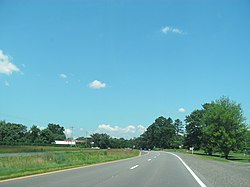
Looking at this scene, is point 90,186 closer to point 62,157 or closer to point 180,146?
point 62,157

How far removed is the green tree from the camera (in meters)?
61.1

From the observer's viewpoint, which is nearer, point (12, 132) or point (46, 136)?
point (12, 132)

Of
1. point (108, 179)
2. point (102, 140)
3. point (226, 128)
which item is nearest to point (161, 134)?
point (102, 140)

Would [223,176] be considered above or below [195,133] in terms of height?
below

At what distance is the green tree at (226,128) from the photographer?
201 feet

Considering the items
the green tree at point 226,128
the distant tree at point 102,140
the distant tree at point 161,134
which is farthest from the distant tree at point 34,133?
the green tree at point 226,128

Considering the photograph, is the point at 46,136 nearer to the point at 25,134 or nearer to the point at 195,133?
the point at 25,134

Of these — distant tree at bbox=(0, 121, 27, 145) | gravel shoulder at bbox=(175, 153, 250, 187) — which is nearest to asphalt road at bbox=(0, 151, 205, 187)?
gravel shoulder at bbox=(175, 153, 250, 187)

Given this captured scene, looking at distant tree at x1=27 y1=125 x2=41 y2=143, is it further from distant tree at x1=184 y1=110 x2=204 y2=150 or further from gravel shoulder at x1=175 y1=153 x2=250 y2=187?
gravel shoulder at x1=175 y1=153 x2=250 y2=187

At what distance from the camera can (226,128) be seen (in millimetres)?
62312

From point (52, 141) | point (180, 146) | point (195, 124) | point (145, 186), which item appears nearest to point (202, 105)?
point (195, 124)

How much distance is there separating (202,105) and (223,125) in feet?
143

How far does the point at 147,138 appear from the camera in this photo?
614ft

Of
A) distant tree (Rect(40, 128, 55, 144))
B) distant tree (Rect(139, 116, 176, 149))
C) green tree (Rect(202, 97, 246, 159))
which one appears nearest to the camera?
green tree (Rect(202, 97, 246, 159))
